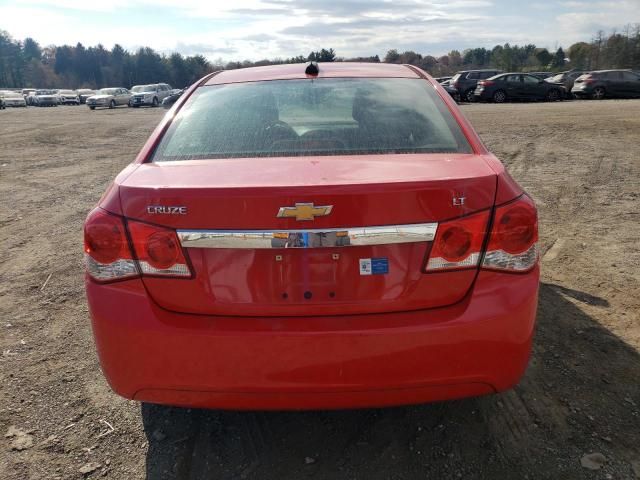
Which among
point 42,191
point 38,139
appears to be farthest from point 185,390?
point 38,139

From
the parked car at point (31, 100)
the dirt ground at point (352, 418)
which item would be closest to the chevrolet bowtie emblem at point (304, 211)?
the dirt ground at point (352, 418)

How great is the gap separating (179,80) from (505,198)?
118 m

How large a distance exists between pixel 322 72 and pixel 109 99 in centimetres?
4344

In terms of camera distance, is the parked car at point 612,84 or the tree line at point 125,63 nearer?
the parked car at point 612,84

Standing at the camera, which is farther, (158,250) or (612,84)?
(612,84)

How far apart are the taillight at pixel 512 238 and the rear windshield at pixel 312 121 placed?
0.49 m

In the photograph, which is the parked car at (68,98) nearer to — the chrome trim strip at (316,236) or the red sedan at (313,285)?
the red sedan at (313,285)

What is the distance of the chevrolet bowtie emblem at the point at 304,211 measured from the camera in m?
1.91

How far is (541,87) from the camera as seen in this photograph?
93.9 ft

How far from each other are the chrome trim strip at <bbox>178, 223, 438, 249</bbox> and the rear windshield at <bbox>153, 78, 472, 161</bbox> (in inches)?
23.3

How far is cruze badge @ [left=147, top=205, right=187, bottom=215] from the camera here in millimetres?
1957

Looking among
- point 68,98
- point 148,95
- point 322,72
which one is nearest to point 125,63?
point 68,98

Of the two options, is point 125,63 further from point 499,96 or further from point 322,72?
point 322,72

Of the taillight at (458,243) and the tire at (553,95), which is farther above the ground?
the taillight at (458,243)
